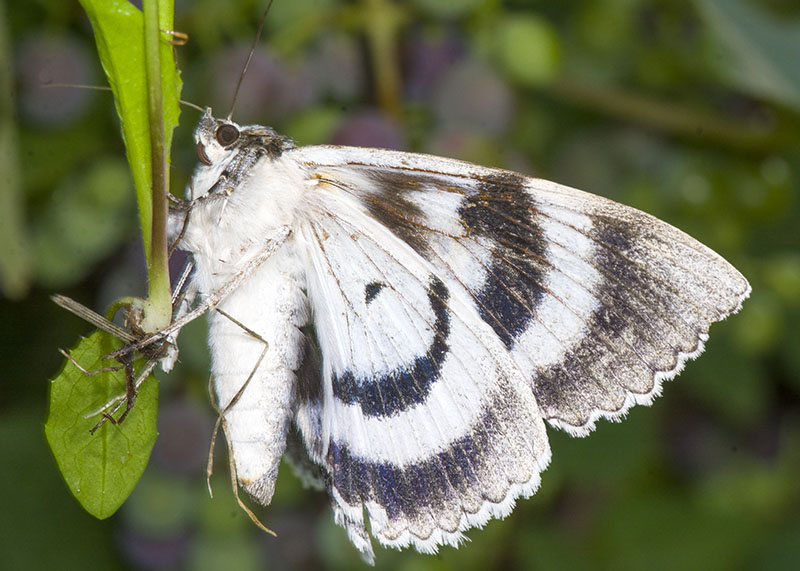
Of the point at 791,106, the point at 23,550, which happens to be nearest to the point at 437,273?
the point at 791,106

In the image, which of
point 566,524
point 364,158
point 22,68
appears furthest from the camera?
point 566,524

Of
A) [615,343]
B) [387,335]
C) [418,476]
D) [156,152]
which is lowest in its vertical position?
[418,476]

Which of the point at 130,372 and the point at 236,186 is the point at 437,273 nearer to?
the point at 236,186

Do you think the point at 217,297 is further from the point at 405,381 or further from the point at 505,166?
the point at 505,166

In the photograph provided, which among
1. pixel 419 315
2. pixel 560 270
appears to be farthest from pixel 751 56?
pixel 419 315

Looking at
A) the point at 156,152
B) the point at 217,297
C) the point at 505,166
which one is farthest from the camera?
the point at 505,166

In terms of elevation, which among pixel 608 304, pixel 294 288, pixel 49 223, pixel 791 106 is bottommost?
pixel 49 223
